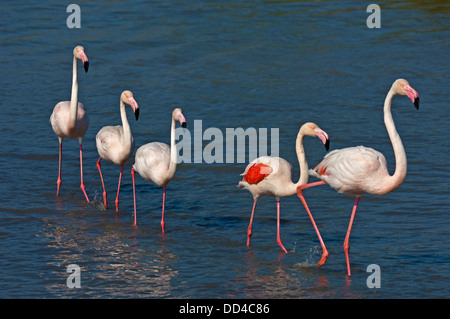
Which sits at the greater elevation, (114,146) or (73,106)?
(73,106)

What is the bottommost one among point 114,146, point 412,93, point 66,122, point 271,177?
point 271,177

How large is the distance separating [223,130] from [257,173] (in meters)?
3.87

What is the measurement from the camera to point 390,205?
367 inches

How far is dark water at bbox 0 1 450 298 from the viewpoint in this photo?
758 cm

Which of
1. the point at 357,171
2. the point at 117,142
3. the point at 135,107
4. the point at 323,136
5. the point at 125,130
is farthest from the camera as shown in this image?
the point at 117,142

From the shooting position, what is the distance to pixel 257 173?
8320 mm

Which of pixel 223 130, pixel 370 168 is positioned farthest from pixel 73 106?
pixel 370 168

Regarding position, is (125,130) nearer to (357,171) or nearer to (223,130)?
(357,171)

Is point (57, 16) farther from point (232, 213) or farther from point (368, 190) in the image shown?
point (368, 190)

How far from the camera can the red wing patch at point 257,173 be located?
27.1 feet

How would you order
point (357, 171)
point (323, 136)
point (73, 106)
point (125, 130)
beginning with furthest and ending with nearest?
point (73, 106) → point (125, 130) → point (323, 136) → point (357, 171)

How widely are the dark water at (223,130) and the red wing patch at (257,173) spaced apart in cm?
64

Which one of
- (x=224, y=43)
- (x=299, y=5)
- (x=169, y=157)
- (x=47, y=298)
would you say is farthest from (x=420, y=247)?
(x=299, y=5)

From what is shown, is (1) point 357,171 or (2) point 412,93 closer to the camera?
(2) point 412,93
